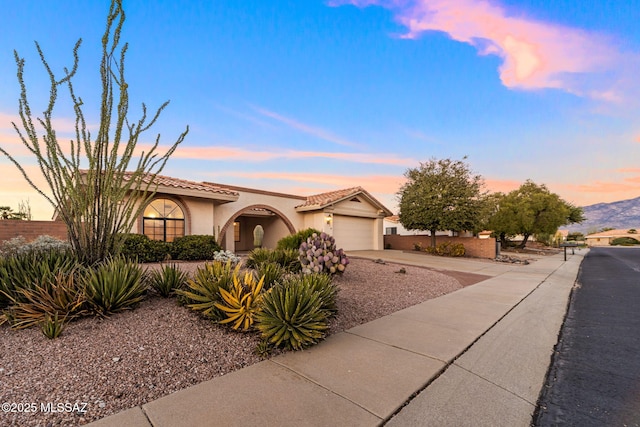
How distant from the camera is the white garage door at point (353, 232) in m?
20.9

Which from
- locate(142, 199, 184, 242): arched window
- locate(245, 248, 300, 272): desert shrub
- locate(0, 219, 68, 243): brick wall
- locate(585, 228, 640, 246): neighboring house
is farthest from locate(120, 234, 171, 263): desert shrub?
locate(585, 228, 640, 246): neighboring house

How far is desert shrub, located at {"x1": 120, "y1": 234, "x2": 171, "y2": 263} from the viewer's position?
32.5 ft

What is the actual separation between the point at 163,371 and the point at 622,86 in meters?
19.4

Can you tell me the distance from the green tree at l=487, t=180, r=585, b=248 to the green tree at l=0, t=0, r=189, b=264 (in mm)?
29945

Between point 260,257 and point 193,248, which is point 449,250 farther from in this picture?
point 193,248

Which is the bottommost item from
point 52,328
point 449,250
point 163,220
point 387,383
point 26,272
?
point 387,383

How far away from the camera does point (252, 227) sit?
23078 mm

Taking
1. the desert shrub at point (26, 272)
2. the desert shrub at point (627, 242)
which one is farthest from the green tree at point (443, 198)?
the desert shrub at point (627, 242)

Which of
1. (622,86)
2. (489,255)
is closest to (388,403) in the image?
(622,86)

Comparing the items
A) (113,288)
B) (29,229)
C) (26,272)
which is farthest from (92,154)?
(29,229)

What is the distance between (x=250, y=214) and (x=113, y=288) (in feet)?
52.9

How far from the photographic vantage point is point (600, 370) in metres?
3.84

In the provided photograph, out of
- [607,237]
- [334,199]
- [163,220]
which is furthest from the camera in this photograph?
[607,237]

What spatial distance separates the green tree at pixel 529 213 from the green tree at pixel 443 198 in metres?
9.85
